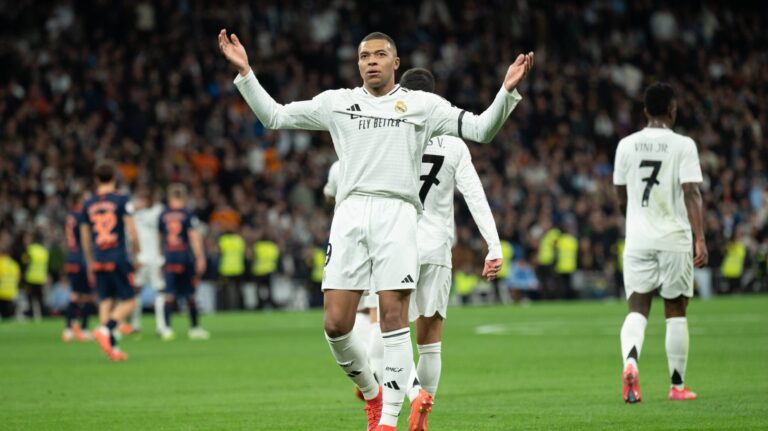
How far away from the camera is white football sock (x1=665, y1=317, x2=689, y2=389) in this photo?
1106 centimetres

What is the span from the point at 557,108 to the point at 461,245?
681 cm

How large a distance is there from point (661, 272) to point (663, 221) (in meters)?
0.43

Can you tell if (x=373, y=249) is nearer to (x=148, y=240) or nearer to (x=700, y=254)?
(x=700, y=254)

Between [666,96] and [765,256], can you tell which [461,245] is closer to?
[765,256]

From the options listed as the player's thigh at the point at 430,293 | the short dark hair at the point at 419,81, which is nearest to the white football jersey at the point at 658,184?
the short dark hair at the point at 419,81

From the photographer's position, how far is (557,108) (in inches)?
1548

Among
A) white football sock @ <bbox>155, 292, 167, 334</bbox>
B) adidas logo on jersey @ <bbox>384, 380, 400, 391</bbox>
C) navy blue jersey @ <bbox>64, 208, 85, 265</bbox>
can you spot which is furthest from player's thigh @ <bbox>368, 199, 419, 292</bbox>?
white football sock @ <bbox>155, 292, 167, 334</bbox>

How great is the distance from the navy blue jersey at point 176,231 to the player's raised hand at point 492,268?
42.1ft

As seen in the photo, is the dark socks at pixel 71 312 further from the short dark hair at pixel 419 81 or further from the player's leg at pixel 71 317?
the short dark hair at pixel 419 81

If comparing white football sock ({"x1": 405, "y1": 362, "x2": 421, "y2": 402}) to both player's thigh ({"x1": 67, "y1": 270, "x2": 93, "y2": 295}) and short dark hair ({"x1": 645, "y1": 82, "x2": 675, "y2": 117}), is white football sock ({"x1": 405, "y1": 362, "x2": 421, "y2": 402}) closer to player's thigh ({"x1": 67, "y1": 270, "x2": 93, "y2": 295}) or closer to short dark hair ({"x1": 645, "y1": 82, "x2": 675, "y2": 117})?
short dark hair ({"x1": 645, "y1": 82, "x2": 675, "y2": 117})

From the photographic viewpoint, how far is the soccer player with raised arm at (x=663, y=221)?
11141 mm

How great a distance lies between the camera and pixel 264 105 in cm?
828

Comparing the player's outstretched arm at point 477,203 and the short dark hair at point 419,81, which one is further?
the short dark hair at point 419,81

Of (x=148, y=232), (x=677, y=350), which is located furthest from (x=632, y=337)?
(x=148, y=232)
